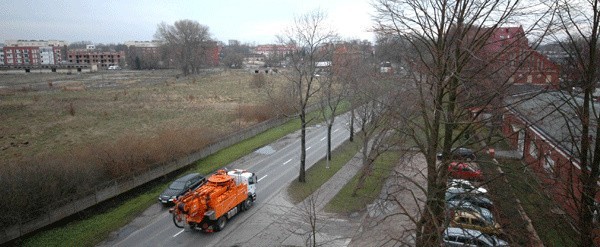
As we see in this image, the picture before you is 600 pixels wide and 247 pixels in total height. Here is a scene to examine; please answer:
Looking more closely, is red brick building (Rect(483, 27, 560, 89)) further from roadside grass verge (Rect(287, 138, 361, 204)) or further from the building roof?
roadside grass verge (Rect(287, 138, 361, 204))

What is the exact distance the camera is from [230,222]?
1942 centimetres

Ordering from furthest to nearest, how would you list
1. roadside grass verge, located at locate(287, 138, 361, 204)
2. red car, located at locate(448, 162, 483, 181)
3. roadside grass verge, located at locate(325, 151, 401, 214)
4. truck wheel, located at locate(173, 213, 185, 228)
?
roadside grass verge, located at locate(287, 138, 361, 204) < roadside grass verge, located at locate(325, 151, 401, 214) < truck wheel, located at locate(173, 213, 185, 228) < red car, located at locate(448, 162, 483, 181)

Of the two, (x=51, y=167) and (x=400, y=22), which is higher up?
(x=400, y=22)

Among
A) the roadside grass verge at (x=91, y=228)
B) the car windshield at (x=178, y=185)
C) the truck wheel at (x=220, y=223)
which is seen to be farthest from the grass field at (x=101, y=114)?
the truck wheel at (x=220, y=223)

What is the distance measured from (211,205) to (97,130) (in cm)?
2529

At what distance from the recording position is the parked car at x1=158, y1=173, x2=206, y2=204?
21.3 metres

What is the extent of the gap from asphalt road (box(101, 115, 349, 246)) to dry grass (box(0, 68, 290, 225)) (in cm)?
408

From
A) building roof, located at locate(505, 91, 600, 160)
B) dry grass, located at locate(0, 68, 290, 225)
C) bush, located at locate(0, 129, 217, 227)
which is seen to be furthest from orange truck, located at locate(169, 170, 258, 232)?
building roof, located at locate(505, 91, 600, 160)

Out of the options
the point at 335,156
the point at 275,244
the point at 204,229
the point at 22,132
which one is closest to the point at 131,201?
the point at 204,229

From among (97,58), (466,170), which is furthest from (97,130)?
(97,58)

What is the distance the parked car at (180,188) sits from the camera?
21266mm

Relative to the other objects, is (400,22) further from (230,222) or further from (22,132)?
(22,132)

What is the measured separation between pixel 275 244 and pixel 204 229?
11.4 feet

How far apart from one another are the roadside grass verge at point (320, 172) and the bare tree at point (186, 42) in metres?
80.9
